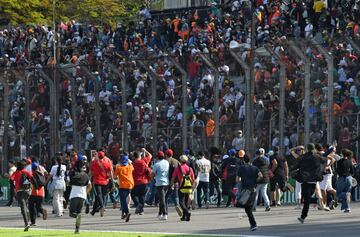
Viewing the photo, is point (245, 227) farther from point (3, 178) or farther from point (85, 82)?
point (3, 178)

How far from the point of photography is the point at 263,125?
37.1 meters

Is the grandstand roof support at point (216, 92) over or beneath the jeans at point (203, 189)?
over

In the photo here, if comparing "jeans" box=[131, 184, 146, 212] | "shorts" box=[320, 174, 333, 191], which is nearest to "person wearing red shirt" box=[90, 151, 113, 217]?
"jeans" box=[131, 184, 146, 212]

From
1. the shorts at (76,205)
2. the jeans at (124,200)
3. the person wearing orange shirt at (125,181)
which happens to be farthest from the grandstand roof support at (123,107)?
Result: the shorts at (76,205)

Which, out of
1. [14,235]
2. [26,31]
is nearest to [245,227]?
[14,235]

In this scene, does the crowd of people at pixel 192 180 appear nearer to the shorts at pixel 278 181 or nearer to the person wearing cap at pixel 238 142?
the shorts at pixel 278 181

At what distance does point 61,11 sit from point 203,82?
28.7m

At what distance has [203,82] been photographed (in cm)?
3916

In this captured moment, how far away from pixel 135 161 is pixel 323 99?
504 centimetres

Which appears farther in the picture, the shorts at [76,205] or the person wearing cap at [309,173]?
the person wearing cap at [309,173]

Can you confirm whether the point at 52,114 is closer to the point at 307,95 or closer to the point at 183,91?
the point at 183,91

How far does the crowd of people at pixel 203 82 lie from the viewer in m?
35.8

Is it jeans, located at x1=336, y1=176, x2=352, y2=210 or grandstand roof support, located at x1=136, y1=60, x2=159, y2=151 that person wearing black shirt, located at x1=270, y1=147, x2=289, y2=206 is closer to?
jeans, located at x1=336, y1=176, x2=352, y2=210

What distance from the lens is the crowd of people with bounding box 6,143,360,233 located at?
2992 centimetres
